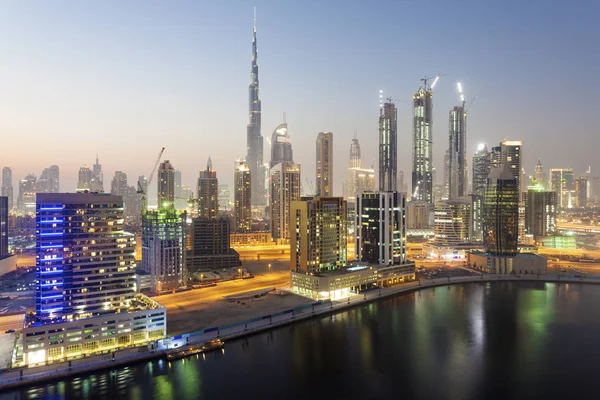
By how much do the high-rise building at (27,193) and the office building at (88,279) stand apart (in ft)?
537

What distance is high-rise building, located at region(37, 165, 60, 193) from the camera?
186 m

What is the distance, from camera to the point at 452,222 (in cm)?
9875

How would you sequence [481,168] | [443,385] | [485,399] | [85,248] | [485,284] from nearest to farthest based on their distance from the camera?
[485,399] → [443,385] → [85,248] → [485,284] → [481,168]

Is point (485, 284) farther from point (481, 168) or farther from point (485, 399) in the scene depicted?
point (481, 168)

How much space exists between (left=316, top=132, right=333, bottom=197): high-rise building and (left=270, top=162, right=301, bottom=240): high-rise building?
50.4m

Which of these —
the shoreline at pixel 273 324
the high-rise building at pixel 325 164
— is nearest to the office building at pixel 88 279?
the shoreline at pixel 273 324

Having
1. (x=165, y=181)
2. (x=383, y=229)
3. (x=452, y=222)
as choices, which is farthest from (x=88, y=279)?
(x=165, y=181)

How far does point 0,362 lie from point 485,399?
3907 centimetres

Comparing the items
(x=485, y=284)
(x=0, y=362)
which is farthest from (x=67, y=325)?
(x=485, y=284)

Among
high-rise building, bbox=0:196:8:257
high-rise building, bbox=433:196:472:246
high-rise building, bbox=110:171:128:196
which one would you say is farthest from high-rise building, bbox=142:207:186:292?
high-rise building, bbox=110:171:128:196

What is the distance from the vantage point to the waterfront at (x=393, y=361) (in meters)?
32.8

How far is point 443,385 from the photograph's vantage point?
3372cm

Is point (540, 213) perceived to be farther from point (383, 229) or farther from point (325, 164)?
point (325, 164)

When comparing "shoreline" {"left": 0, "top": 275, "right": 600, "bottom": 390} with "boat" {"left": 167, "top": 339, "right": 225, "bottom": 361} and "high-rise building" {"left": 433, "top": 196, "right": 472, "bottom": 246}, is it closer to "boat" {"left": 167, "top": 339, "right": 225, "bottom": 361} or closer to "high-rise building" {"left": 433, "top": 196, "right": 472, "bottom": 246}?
"boat" {"left": 167, "top": 339, "right": 225, "bottom": 361}
